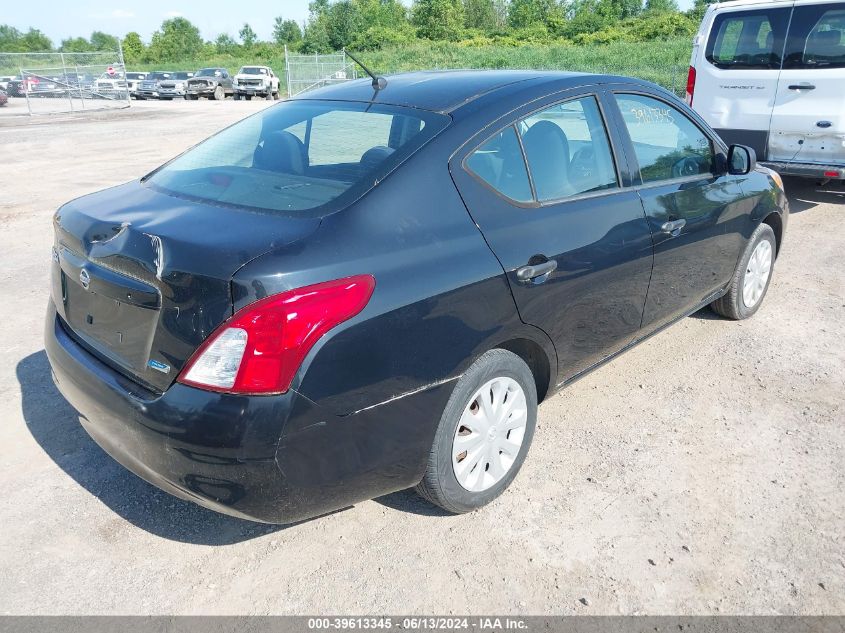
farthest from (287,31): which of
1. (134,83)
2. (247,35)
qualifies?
(134,83)

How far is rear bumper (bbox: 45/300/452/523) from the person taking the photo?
2.18 m

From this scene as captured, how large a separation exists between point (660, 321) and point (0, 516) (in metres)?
3.33

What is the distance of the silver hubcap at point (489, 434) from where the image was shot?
275 cm

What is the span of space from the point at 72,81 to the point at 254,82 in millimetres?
11931

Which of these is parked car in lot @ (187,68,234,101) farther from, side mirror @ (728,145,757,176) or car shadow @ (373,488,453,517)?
car shadow @ (373,488,453,517)

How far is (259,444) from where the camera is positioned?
2.18m

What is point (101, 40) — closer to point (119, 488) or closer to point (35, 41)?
point (35, 41)

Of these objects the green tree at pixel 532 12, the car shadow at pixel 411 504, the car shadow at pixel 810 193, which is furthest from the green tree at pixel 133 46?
the car shadow at pixel 411 504

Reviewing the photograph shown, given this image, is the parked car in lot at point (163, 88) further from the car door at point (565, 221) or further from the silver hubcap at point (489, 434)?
the silver hubcap at point (489, 434)

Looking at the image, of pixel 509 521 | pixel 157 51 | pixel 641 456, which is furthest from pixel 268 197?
pixel 157 51

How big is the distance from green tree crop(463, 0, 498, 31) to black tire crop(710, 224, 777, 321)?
78.2 meters

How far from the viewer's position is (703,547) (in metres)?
2.75

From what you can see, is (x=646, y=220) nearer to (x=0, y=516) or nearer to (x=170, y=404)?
(x=170, y=404)

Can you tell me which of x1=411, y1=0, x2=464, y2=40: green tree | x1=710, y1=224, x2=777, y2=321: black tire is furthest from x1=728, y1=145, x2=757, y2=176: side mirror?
x1=411, y1=0, x2=464, y2=40: green tree
